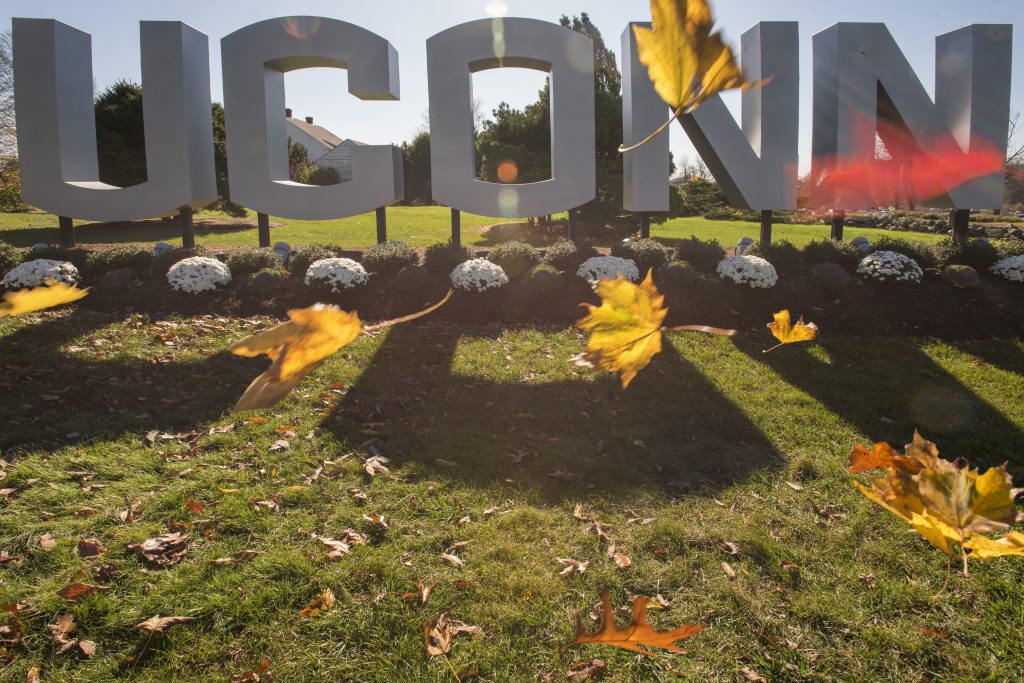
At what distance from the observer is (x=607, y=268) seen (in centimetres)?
917

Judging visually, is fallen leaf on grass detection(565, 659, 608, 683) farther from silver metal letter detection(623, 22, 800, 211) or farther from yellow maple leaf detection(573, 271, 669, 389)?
silver metal letter detection(623, 22, 800, 211)

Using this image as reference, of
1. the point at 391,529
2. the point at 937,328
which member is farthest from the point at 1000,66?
the point at 391,529

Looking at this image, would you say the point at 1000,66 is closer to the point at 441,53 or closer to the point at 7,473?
the point at 441,53

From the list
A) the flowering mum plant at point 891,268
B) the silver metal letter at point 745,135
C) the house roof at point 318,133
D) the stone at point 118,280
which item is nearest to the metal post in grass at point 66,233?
the stone at point 118,280

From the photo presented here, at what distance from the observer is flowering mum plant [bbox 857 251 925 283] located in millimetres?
9508

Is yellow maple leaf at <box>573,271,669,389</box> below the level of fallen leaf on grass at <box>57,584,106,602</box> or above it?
above

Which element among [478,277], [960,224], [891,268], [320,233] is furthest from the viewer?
[320,233]

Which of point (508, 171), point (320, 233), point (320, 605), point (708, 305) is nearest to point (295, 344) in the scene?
point (320, 605)

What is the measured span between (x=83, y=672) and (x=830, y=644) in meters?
3.40

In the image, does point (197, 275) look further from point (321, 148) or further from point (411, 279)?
point (321, 148)

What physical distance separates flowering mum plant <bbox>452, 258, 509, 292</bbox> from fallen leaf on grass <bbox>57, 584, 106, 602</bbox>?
241 inches

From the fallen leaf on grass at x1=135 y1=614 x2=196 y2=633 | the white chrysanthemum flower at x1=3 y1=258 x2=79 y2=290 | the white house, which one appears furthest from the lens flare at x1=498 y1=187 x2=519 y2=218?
the white house

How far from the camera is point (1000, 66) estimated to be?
10484mm

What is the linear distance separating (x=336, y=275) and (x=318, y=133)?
1634 inches
